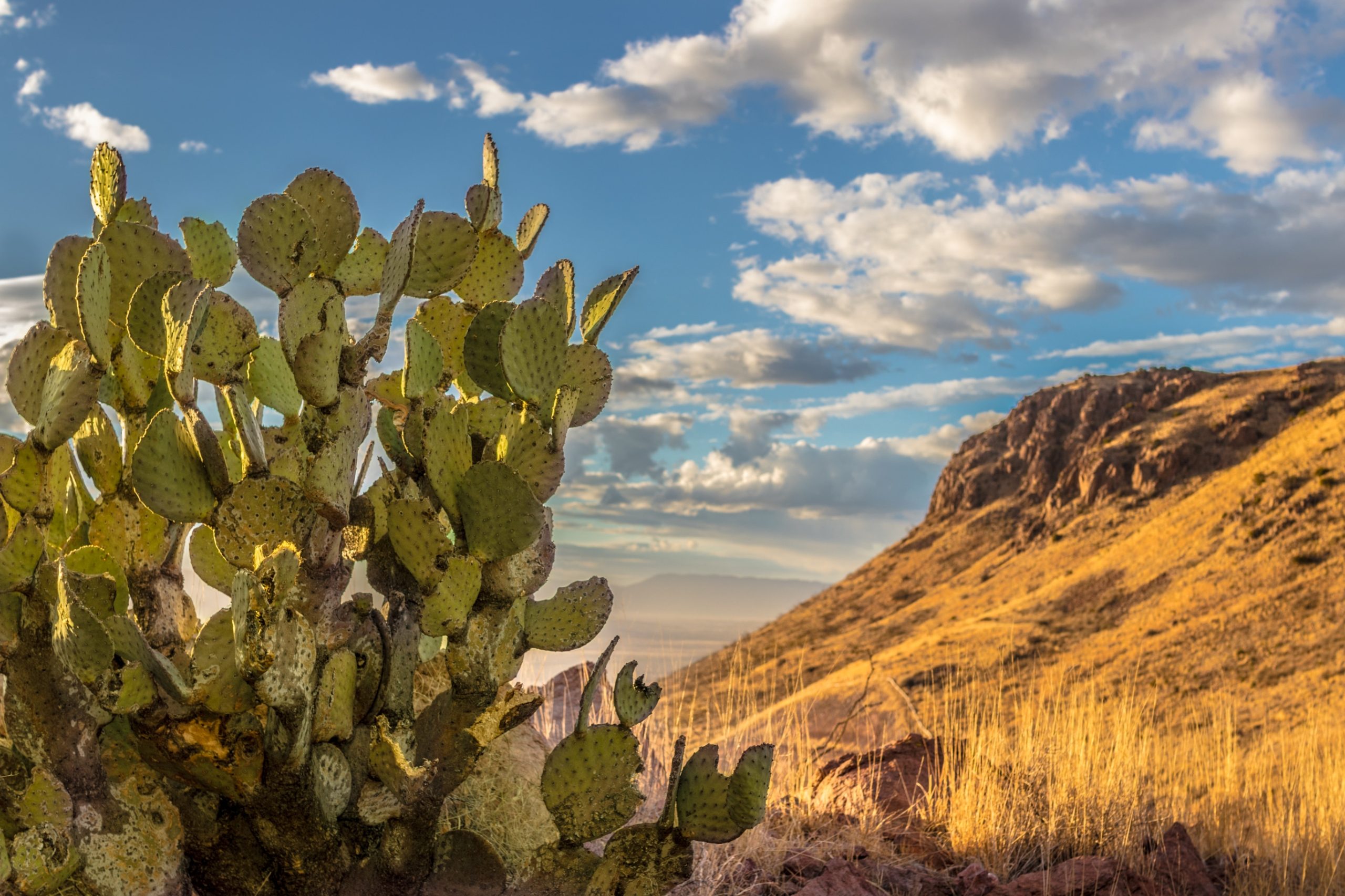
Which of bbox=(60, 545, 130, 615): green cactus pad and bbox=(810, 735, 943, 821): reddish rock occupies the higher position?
bbox=(60, 545, 130, 615): green cactus pad

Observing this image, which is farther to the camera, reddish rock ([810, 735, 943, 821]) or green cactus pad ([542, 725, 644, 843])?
reddish rock ([810, 735, 943, 821])

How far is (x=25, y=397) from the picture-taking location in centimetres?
278

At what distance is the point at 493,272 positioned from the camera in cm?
316

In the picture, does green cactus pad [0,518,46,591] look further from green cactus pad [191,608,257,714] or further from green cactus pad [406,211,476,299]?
green cactus pad [406,211,476,299]

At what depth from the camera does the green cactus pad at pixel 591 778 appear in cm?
273

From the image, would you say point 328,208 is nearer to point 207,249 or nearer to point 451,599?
point 207,249

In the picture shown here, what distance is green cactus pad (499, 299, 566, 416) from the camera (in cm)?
254

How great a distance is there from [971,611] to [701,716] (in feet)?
54.4

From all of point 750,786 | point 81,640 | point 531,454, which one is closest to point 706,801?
point 750,786

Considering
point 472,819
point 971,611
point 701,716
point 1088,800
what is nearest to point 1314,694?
point 701,716

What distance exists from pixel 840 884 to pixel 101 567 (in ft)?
9.41

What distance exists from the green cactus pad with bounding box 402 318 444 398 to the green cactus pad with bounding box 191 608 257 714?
681 millimetres

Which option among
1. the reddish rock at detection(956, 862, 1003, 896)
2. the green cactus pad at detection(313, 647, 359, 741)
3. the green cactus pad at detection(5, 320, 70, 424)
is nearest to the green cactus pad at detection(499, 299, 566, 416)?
the green cactus pad at detection(313, 647, 359, 741)

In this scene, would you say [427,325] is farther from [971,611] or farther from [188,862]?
[971,611]
